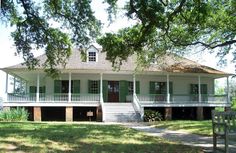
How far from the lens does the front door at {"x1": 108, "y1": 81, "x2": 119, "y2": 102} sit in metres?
37.1

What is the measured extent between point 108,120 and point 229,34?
36.1 ft

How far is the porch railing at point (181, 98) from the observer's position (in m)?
35.3

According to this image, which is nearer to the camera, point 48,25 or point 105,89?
point 48,25

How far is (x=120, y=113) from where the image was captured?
3216 centimetres

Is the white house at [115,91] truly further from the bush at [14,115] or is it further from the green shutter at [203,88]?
the bush at [14,115]

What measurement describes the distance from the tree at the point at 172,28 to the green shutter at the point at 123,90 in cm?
523

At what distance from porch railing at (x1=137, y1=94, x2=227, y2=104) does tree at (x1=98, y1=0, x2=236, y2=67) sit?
4537mm

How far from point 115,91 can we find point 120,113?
523 cm

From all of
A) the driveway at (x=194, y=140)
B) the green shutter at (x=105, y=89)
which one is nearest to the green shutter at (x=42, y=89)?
the green shutter at (x=105, y=89)

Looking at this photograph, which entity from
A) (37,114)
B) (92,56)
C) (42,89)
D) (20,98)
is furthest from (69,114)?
(92,56)

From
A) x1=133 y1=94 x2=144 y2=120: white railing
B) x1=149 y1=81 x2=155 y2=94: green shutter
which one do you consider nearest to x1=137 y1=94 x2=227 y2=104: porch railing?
x1=133 y1=94 x2=144 y2=120: white railing

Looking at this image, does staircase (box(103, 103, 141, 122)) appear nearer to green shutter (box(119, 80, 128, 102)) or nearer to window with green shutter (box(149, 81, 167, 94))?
green shutter (box(119, 80, 128, 102))

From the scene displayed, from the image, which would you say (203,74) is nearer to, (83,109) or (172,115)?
(172,115)

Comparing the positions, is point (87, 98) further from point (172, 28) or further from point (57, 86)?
point (172, 28)
